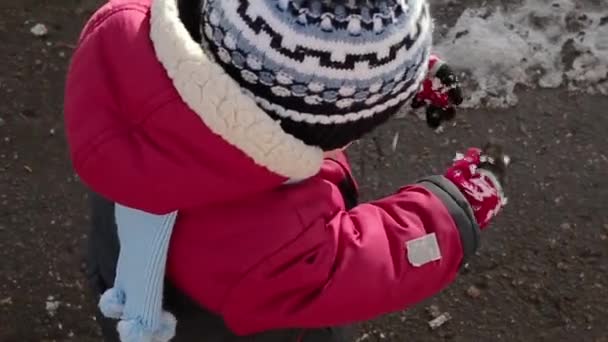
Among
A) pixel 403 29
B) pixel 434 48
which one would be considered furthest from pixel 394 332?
pixel 403 29

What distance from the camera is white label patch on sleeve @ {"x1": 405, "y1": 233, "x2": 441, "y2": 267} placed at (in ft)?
4.52

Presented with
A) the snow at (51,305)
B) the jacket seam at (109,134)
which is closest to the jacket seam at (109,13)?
the jacket seam at (109,134)

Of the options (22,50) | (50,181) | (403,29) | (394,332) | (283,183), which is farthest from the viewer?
(22,50)

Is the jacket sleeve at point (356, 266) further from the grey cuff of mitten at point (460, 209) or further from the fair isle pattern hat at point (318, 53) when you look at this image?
the fair isle pattern hat at point (318, 53)

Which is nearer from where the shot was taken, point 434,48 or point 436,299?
point 436,299

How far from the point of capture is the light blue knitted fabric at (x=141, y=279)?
1330 millimetres

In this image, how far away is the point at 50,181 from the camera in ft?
7.52

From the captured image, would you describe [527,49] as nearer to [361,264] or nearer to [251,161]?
Result: [361,264]

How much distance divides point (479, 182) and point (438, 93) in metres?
0.16

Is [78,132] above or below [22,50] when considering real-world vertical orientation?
above

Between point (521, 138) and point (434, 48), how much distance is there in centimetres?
30

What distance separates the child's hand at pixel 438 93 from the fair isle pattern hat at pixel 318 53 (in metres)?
0.31

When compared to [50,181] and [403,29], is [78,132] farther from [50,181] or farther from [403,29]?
[50,181]

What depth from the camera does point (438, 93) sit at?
1590 millimetres
